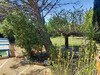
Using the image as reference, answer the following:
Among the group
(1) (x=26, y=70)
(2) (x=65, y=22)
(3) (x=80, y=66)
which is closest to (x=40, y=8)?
(2) (x=65, y=22)

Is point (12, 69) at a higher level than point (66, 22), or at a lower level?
lower

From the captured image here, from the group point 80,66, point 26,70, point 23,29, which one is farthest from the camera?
point 23,29

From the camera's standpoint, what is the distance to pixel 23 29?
3.14 m

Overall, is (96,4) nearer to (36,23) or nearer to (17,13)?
(36,23)

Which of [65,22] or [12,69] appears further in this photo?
[65,22]

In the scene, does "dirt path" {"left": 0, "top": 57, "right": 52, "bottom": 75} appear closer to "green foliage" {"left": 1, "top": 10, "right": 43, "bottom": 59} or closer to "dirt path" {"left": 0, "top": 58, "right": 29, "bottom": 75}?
"dirt path" {"left": 0, "top": 58, "right": 29, "bottom": 75}

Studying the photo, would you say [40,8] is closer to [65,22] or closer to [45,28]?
[45,28]

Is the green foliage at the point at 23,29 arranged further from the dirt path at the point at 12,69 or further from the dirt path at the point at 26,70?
the dirt path at the point at 26,70

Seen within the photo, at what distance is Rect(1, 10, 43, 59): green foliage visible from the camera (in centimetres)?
304

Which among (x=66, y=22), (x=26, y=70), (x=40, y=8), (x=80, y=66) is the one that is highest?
(x=40, y=8)

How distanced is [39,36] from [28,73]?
157 centimetres

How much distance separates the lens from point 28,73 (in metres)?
2.39

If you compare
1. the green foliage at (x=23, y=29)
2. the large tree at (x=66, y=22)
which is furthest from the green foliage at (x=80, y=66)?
the large tree at (x=66, y=22)

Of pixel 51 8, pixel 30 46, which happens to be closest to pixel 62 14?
pixel 51 8
